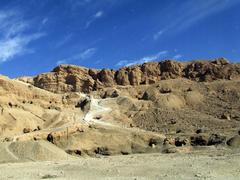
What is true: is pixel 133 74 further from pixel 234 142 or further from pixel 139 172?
pixel 139 172

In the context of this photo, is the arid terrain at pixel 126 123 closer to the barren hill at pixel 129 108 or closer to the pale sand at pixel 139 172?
the pale sand at pixel 139 172

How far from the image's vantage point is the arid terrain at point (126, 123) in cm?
3791

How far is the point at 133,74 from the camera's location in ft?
387

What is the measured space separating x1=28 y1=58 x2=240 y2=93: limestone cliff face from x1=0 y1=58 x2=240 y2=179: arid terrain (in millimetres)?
238

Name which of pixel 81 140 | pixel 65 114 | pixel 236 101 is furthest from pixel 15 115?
pixel 236 101

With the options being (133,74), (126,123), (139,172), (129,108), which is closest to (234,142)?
(126,123)

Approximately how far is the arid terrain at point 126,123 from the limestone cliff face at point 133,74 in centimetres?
24

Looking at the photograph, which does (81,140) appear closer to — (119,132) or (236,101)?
(119,132)

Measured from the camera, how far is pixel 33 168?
3969cm

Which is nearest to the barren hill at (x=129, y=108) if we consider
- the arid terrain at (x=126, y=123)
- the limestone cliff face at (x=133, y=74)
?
the limestone cliff face at (x=133, y=74)

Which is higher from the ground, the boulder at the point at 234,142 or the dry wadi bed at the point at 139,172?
the boulder at the point at 234,142

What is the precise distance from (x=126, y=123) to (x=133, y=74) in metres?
34.3

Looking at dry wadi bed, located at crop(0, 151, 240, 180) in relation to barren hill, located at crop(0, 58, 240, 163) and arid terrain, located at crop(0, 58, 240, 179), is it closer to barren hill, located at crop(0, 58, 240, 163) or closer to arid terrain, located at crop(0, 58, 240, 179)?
arid terrain, located at crop(0, 58, 240, 179)

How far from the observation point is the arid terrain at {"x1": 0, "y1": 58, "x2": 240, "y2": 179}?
3791 cm
